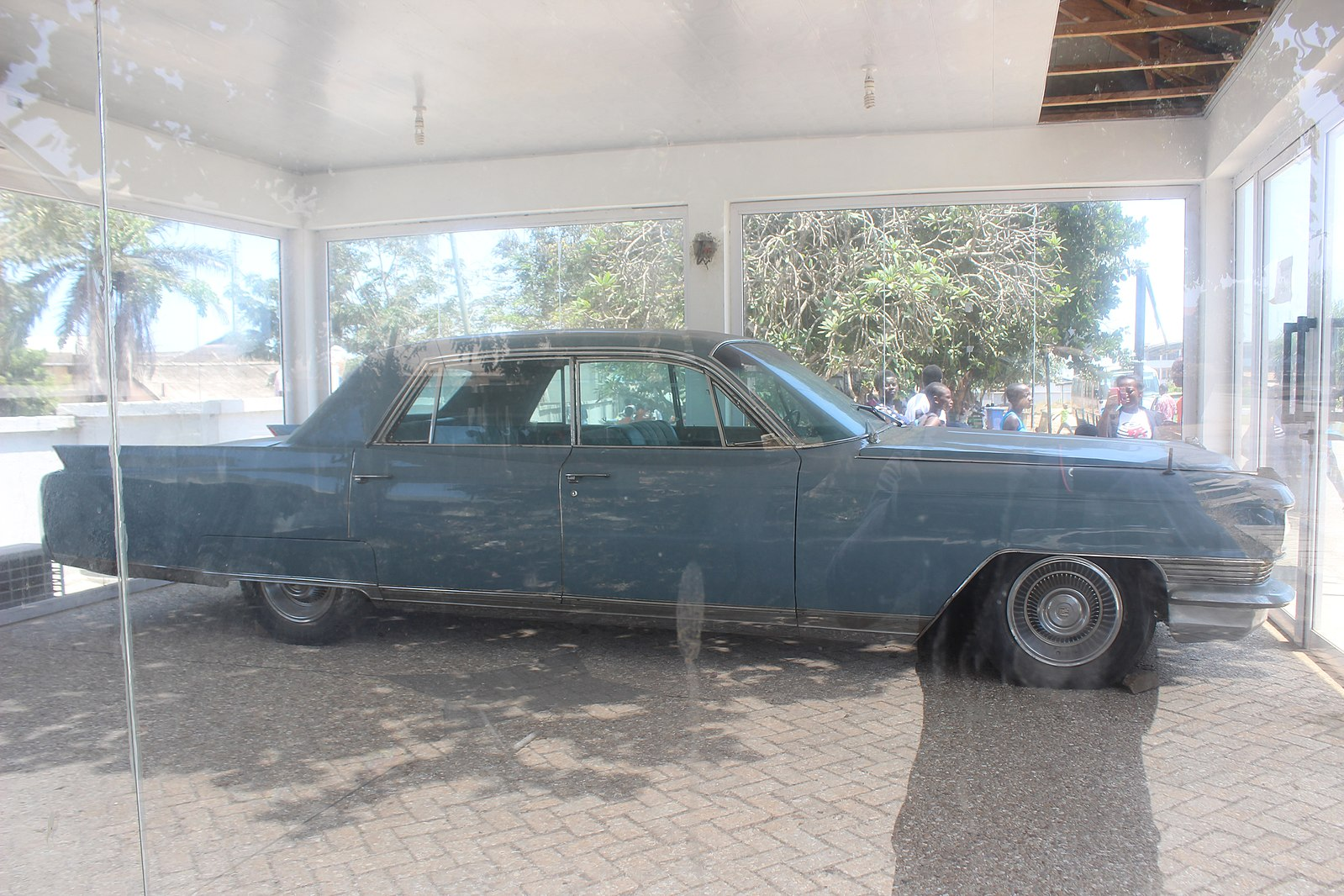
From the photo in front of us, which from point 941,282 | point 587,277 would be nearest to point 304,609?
point 587,277

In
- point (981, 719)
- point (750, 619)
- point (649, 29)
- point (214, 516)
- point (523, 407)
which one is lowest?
point (981, 719)

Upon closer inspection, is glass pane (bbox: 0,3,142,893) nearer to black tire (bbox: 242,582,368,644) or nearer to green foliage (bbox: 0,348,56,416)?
green foliage (bbox: 0,348,56,416)

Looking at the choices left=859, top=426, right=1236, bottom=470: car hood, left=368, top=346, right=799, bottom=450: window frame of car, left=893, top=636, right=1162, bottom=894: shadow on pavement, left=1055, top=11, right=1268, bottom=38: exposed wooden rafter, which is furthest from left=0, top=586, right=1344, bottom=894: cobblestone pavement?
left=1055, top=11, right=1268, bottom=38: exposed wooden rafter

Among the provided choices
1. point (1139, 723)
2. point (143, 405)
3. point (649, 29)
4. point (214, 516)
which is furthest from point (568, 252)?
point (1139, 723)

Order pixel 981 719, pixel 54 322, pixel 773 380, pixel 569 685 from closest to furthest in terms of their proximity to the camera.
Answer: pixel 54 322, pixel 773 380, pixel 981 719, pixel 569 685

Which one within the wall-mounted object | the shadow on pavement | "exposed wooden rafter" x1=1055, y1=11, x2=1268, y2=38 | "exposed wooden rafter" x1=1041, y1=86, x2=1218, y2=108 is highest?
"exposed wooden rafter" x1=1055, y1=11, x2=1268, y2=38

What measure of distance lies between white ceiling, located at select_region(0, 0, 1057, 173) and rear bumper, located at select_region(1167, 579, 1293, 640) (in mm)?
1331

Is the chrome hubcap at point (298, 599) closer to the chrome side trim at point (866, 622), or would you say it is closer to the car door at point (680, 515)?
the car door at point (680, 515)

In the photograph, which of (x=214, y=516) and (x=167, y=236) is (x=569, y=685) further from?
(x=167, y=236)

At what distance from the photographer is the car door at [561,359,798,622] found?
252 centimetres

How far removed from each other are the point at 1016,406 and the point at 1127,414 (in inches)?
9.5

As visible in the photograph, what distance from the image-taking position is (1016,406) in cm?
204

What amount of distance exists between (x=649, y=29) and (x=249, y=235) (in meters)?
0.92

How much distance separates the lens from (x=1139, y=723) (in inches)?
93.4
